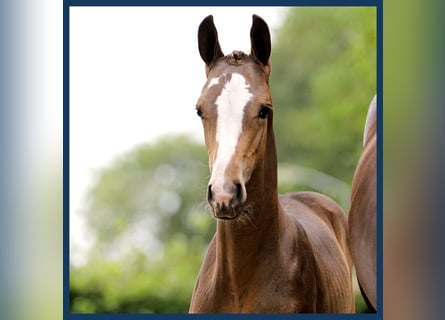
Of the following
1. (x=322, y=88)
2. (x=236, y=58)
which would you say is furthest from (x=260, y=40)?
(x=322, y=88)

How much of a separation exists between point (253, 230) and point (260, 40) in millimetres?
909

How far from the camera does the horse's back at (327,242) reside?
491cm

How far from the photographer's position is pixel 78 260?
5145 millimetres

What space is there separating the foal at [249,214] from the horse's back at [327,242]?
17 millimetres

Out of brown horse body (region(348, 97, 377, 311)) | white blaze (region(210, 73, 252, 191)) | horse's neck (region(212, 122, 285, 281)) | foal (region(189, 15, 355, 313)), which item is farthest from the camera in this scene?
brown horse body (region(348, 97, 377, 311))

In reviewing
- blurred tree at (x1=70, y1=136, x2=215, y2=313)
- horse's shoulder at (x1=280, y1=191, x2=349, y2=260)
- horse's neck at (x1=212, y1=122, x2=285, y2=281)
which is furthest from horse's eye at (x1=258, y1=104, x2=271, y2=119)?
horse's shoulder at (x1=280, y1=191, x2=349, y2=260)

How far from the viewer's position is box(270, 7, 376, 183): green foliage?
205 inches

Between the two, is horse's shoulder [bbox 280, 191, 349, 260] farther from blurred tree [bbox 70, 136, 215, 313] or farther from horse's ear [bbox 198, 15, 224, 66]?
horse's ear [bbox 198, 15, 224, 66]

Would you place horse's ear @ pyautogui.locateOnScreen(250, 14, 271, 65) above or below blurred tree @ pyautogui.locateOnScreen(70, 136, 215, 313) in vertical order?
above

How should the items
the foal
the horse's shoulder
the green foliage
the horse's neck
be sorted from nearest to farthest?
the foal, the horse's neck, the green foliage, the horse's shoulder

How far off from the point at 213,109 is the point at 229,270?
0.77 m

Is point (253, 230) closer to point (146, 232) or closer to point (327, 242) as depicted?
point (327, 242)

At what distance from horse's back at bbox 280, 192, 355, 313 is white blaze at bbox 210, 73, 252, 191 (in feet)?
2.66
